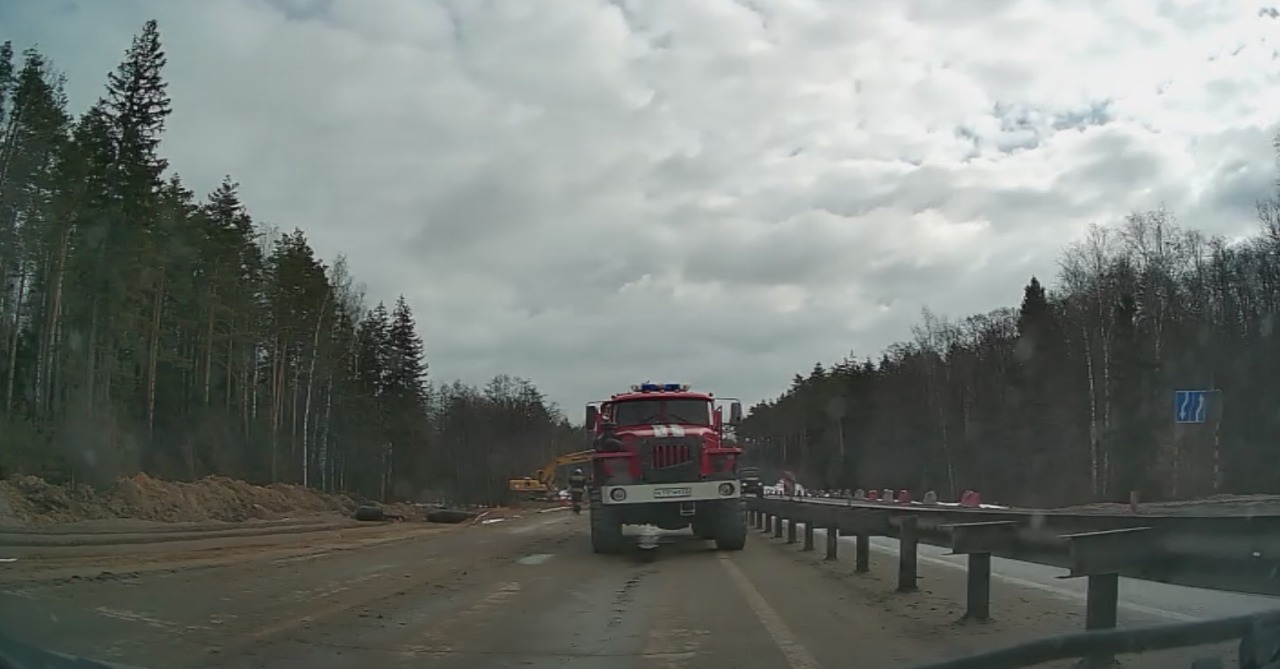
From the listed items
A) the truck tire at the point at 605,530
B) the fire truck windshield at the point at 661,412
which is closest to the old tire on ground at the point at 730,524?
the truck tire at the point at 605,530

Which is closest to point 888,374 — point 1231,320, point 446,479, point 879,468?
point 879,468

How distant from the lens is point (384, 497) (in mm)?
78438

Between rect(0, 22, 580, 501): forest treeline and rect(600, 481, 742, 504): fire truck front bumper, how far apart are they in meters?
14.7

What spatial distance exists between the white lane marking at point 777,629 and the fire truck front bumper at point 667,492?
15.0 ft

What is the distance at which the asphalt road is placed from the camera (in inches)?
289

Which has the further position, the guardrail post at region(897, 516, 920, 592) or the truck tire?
the truck tire

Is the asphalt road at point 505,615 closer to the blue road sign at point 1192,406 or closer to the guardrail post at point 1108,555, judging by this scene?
the guardrail post at point 1108,555

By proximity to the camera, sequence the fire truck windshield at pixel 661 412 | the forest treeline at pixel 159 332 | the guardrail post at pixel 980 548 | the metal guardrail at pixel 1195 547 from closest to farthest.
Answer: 1. the metal guardrail at pixel 1195 547
2. the guardrail post at pixel 980 548
3. the fire truck windshield at pixel 661 412
4. the forest treeline at pixel 159 332

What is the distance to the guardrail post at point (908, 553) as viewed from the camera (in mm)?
11094

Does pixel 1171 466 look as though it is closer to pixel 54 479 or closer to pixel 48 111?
pixel 54 479

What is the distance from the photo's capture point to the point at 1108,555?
20.4 ft

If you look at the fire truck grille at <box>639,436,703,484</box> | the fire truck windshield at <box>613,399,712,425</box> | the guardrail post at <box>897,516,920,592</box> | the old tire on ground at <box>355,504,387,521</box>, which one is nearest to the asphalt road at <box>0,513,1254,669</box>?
the guardrail post at <box>897,516,920,592</box>

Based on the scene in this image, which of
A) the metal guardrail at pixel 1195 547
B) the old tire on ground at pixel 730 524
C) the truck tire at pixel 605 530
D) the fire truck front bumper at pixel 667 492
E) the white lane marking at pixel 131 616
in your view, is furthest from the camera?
the old tire on ground at pixel 730 524

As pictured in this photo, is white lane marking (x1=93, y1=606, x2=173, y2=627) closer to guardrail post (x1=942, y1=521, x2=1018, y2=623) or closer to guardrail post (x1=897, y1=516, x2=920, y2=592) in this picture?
guardrail post (x1=942, y1=521, x2=1018, y2=623)
